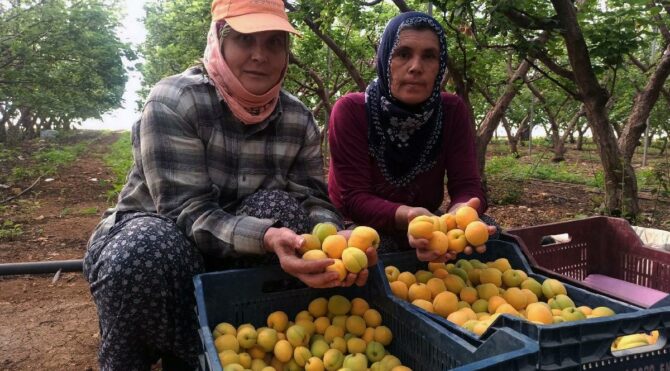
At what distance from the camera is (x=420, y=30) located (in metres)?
2.44

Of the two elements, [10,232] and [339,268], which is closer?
[339,268]

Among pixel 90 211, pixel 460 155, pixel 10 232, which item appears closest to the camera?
pixel 460 155

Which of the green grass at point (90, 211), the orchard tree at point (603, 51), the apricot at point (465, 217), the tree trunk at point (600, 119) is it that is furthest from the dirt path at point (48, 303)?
the tree trunk at point (600, 119)

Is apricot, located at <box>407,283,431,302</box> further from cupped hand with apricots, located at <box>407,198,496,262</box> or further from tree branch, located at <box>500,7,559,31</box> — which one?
tree branch, located at <box>500,7,559,31</box>

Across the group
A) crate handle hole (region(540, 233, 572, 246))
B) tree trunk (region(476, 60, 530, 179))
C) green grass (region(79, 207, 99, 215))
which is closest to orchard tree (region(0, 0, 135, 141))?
green grass (region(79, 207, 99, 215))

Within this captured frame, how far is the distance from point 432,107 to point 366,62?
907 centimetres

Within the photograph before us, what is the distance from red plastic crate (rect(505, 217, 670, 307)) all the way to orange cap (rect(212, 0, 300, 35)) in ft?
5.30

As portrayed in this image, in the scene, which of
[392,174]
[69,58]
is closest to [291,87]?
[69,58]

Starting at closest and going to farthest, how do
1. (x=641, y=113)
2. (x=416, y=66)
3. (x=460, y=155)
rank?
(x=416, y=66) → (x=460, y=155) → (x=641, y=113)

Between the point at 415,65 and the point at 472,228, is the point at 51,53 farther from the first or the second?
the point at 472,228

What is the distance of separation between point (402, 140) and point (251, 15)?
1.06 meters

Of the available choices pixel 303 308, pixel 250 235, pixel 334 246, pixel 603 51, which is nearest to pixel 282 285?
pixel 303 308

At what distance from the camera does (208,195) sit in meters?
2.06

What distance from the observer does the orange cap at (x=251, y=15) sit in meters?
1.98
